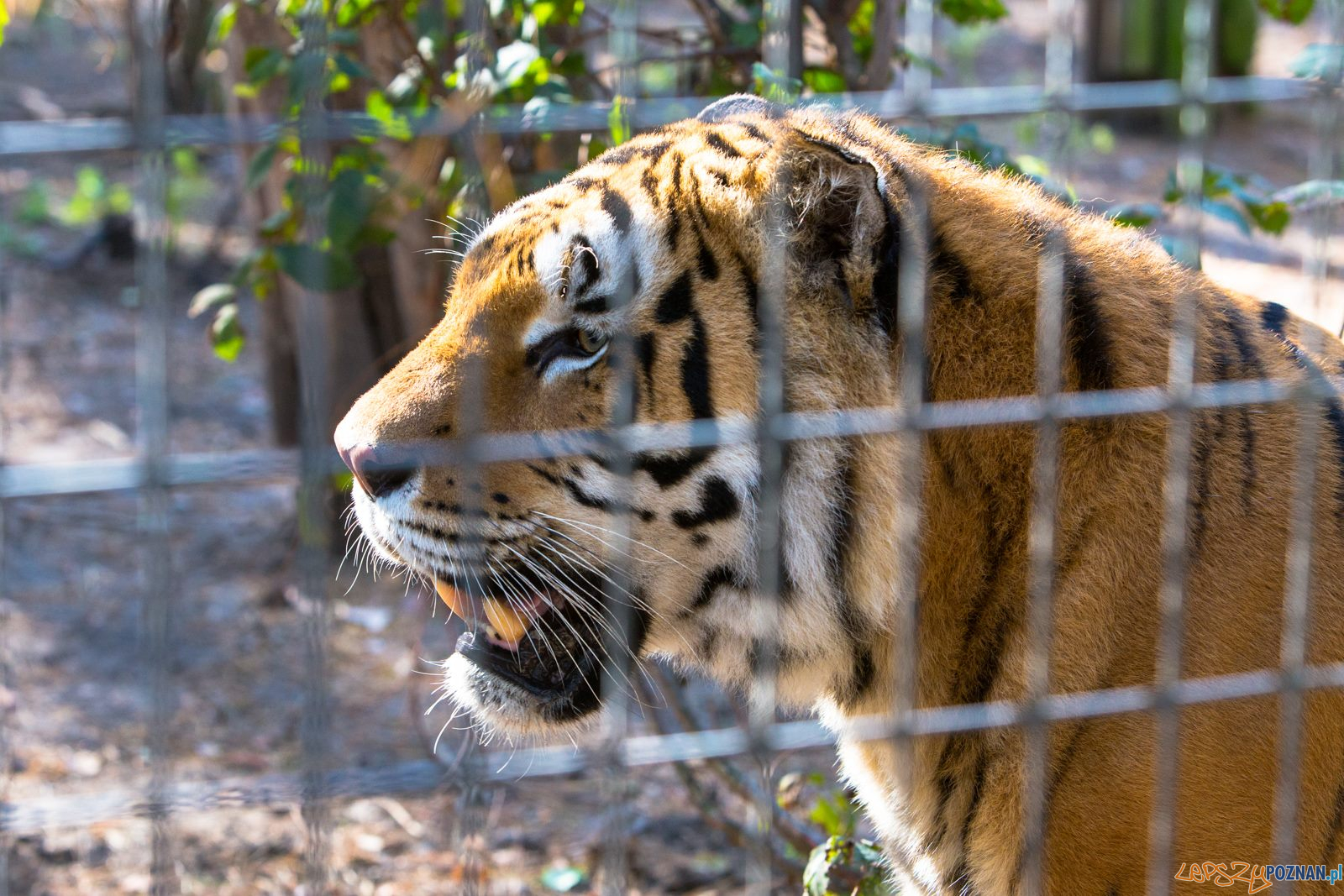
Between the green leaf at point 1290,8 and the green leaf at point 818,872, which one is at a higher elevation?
the green leaf at point 1290,8

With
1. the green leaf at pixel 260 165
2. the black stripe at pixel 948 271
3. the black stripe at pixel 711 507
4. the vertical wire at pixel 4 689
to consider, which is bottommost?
the vertical wire at pixel 4 689

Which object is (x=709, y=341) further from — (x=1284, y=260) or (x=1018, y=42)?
(x=1018, y=42)

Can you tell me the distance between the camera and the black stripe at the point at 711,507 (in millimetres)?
1746

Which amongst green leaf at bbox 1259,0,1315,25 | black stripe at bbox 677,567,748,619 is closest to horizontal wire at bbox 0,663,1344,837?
black stripe at bbox 677,567,748,619

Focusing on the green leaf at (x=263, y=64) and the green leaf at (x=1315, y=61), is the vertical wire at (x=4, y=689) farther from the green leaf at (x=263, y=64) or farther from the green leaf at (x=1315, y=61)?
the green leaf at (x=1315, y=61)

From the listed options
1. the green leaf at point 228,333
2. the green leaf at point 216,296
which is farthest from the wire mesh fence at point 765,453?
the green leaf at point 216,296

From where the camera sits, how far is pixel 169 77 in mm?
5113

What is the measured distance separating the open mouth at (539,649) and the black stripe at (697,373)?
30 centimetres

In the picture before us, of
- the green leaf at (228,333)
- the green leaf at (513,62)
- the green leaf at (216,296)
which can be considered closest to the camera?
the green leaf at (513,62)

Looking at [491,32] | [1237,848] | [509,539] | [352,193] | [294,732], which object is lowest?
[294,732]

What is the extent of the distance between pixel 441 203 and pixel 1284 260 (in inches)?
180

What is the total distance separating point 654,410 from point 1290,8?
5.49 ft

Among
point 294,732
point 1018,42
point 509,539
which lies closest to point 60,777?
point 294,732

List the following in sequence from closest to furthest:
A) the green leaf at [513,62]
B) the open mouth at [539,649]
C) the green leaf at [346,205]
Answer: the open mouth at [539,649] < the green leaf at [513,62] < the green leaf at [346,205]
